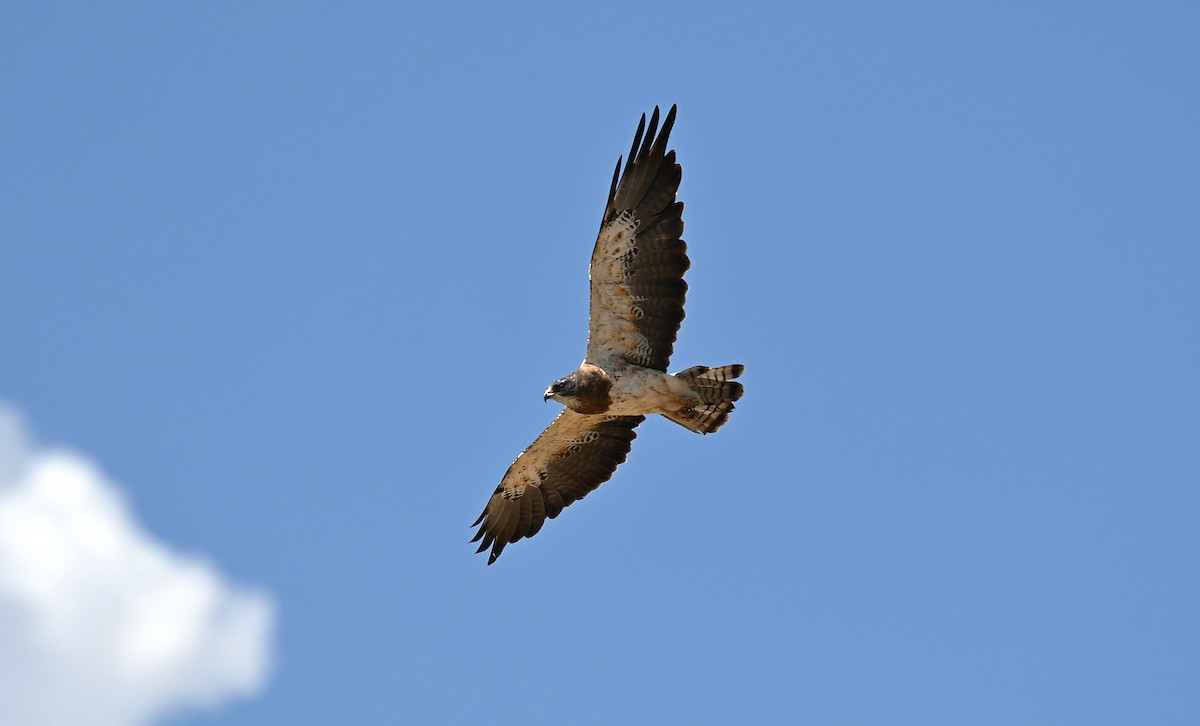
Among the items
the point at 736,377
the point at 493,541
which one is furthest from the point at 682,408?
the point at 493,541

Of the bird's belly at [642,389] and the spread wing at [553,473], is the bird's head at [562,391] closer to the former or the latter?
the bird's belly at [642,389]

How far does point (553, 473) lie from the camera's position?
1912 cm

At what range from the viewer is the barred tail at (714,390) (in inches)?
683

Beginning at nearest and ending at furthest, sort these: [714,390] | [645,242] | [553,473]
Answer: [645,242] < [714,390] < [553,473]

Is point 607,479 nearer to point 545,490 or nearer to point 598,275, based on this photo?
point 545,490

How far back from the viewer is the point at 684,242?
16.9 metres

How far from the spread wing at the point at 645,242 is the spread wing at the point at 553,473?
1.87 meters

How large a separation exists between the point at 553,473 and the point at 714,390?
2.75 m

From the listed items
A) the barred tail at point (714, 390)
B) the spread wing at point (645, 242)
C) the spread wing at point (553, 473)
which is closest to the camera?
the spread wing at point (645, 242)


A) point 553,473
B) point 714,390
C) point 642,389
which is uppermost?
point 553,473

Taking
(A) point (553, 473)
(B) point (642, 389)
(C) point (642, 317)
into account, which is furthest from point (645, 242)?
(A) point (553, 473)

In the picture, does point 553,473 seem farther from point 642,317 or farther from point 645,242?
point 645,242

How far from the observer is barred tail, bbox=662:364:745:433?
56.9 ft

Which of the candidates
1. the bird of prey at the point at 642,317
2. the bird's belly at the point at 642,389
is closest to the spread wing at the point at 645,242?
the bird of prey at the point at 642,317
